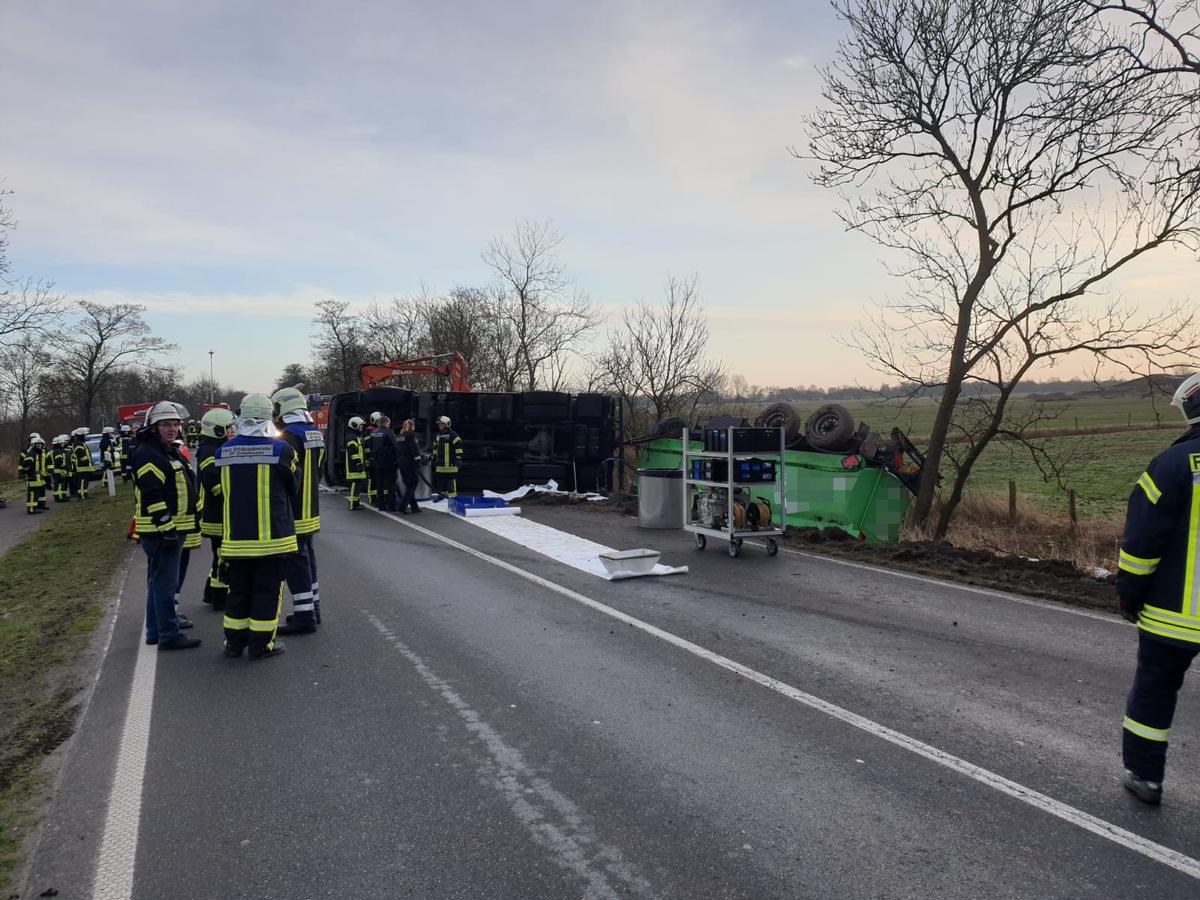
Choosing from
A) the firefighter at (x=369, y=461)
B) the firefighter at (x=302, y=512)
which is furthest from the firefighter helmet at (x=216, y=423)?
the firefighter at (x=369, y=461)

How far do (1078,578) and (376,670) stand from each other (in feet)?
24.9

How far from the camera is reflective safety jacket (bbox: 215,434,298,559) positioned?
6.28 m

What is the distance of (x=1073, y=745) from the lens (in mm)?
4590

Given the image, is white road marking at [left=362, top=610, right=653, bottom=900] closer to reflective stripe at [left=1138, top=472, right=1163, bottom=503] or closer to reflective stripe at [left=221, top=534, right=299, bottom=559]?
reflective stripe at [left=221, top=534, right=299, bottom=559]

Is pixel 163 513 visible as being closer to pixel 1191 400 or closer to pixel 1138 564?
pixel 1138 564

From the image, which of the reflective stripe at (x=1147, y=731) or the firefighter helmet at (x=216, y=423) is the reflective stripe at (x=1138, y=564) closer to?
the reflective stripe at (x=1147, y=731)

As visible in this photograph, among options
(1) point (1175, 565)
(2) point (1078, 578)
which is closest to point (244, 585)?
(1) point (1175, 565)

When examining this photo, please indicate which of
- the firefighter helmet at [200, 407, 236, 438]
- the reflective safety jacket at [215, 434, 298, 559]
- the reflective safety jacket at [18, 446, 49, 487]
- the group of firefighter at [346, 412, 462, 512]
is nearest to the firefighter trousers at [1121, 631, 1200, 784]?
the reflective safety jacket at [215, 434, 298, 559]

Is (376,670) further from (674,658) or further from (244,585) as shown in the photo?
(674,658)

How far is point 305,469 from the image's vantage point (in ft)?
23.3

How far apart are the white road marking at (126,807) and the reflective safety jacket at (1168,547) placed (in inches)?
179

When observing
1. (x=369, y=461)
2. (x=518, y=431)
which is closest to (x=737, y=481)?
(x=369, y=461)

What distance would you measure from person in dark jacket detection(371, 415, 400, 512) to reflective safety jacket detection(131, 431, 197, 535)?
929 centimetres

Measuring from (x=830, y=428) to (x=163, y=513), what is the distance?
1072 centimetres
